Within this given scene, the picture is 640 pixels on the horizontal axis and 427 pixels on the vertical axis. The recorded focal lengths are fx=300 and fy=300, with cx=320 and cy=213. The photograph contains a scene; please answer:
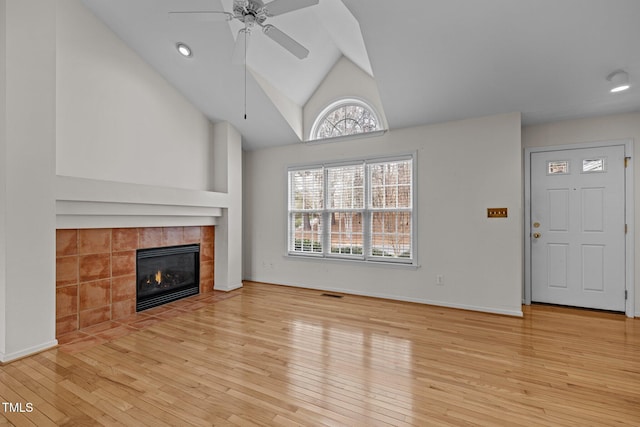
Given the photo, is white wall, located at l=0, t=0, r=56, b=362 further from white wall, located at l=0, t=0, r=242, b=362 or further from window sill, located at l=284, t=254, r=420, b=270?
window sill, located at l=284, t=254, r=420, b=270

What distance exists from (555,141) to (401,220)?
90.3 inches

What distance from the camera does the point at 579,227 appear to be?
3.96 metres

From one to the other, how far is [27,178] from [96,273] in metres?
1.24

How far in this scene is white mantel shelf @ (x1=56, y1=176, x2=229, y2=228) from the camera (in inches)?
117

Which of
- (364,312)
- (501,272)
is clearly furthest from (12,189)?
(501,272)

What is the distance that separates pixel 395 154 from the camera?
440 cm

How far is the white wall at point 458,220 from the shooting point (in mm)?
3756

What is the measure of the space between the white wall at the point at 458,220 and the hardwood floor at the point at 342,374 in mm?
527

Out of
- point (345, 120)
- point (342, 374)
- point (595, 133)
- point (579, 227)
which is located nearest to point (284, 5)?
point (345, 120)

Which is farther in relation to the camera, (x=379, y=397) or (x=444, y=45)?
(x=444, y=45)

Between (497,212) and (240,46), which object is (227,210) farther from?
(497,212)

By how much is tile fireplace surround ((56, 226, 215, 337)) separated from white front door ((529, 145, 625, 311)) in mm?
5303

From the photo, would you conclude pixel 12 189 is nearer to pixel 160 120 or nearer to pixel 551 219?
pixel 160 120

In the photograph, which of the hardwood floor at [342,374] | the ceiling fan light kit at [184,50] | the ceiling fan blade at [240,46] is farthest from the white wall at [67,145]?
the ceiling fan blade at [240,46]
